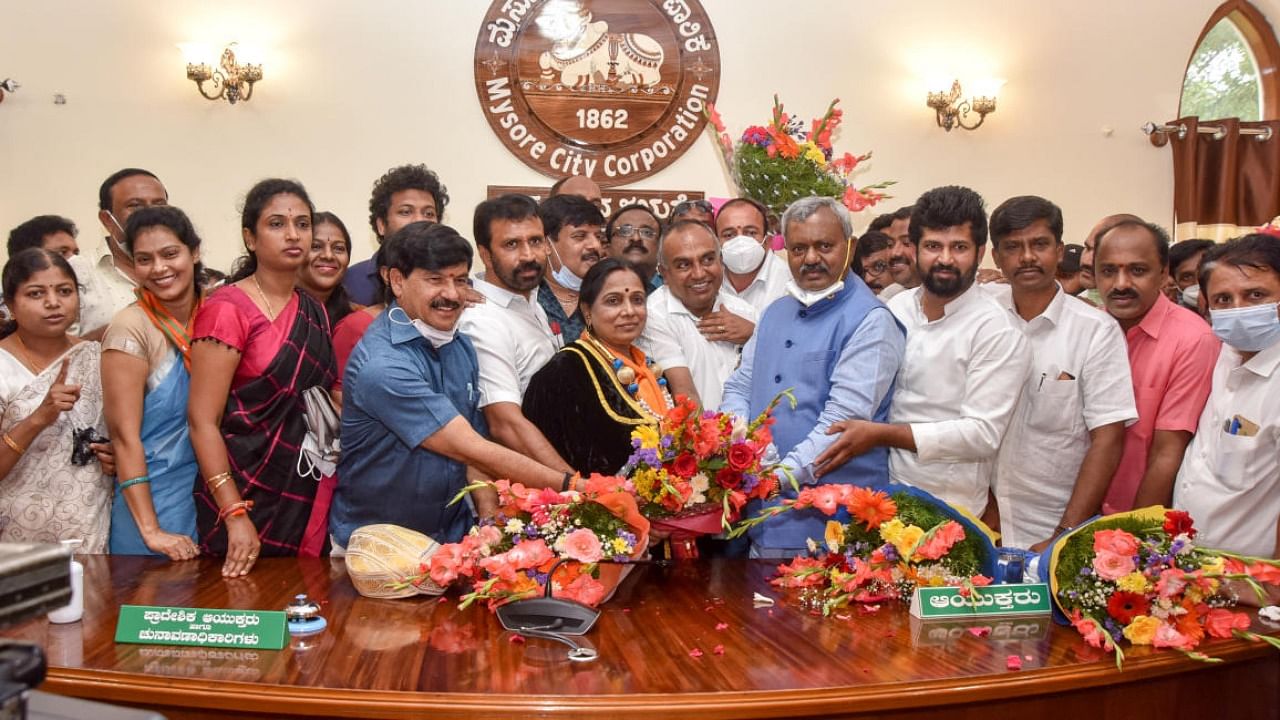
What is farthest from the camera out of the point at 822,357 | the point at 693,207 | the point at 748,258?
the point at 693,207

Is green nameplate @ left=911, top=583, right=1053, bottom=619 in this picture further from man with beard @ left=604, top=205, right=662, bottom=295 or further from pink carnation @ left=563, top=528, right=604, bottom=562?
man with beard @ left=604, top=205, right=662, bottom=295

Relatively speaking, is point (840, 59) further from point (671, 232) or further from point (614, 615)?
point (614, 615)

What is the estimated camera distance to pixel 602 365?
299 cm

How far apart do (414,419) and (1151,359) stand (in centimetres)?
247

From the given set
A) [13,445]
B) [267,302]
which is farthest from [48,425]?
[267,302]

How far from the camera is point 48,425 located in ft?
9.73

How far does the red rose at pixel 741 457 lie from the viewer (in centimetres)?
243

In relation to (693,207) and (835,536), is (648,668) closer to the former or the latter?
(835,536)

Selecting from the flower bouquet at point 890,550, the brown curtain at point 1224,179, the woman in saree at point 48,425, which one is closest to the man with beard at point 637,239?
the flower bouquet at point 890,550

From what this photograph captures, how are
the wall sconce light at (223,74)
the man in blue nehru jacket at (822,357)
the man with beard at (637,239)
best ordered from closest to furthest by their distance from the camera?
the man in blue nehru jacket at (822,357) → the man with beard at (637,239) → the wall sconce light at (223,74)

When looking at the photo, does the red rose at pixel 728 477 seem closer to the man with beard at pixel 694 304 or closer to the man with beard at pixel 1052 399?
the man with beard at pixel 694 304

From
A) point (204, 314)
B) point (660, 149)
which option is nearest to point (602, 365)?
point (204, 314)

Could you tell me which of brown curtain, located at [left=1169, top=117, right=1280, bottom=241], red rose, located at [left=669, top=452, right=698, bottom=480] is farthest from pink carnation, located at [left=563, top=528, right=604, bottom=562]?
brown curtain, located at [left=1169, top=117, right=1280, bottom=241]

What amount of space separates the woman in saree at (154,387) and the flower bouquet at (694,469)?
4.52 feet
